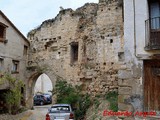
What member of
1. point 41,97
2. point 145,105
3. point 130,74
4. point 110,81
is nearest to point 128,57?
point 130,74

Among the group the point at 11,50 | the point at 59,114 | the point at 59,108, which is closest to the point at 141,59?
the point at 59,114

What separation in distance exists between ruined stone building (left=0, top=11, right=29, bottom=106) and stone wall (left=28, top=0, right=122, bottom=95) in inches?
35.6

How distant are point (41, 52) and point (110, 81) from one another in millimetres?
7468

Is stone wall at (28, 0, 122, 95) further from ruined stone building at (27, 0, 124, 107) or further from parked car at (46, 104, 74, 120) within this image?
parked car at (46, 104, 74, 120)

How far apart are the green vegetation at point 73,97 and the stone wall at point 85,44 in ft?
1.59

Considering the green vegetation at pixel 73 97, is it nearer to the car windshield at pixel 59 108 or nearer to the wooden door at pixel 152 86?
the car windshield at pixel 59 108

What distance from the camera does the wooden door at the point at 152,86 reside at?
27.0 feet

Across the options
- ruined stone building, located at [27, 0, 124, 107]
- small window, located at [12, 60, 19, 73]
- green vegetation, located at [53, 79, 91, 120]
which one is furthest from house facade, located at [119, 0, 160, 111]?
small window, located at [12, 60, 19, 73]

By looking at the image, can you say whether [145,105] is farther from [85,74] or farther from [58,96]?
[58,96]

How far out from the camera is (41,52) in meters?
19.6

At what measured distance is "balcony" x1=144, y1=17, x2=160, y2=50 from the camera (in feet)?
26.5

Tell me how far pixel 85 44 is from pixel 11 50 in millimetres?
5789

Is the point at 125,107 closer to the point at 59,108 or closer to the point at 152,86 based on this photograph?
the point at 152,86

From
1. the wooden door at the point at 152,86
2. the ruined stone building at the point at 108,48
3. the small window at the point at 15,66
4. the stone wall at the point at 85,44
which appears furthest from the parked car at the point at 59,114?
the small window at the point at 15,66
